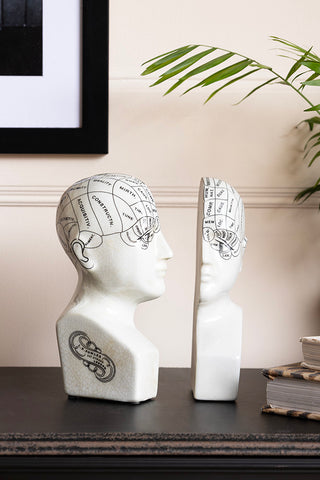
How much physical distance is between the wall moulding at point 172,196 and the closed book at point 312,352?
0.60 meters

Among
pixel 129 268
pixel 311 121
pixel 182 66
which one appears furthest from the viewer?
pixel 311 121

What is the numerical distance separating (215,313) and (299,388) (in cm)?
22

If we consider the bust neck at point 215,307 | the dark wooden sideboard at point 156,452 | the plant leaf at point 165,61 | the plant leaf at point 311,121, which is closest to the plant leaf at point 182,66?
the plant leaf at point 165,61

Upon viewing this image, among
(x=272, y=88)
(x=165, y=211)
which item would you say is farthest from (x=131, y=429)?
(x=272, y=88)

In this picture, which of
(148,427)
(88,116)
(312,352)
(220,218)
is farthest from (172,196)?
(148,427)

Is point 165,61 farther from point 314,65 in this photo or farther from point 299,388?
point 299,388

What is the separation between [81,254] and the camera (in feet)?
3.81

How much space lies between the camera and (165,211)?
5.34ft

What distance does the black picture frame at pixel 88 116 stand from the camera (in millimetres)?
1600

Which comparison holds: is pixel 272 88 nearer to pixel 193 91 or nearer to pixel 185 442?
pixel 193 91

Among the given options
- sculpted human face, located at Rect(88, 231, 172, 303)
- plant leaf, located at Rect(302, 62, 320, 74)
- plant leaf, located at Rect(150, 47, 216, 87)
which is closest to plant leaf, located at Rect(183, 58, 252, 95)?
plant leaf, located at Rect(150, 47, 216, 87)

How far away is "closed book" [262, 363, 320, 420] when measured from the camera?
3.42ft

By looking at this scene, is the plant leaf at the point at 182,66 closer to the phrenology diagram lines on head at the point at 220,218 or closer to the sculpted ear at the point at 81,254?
the phrenology diagram lines on head at the point at 220,218
